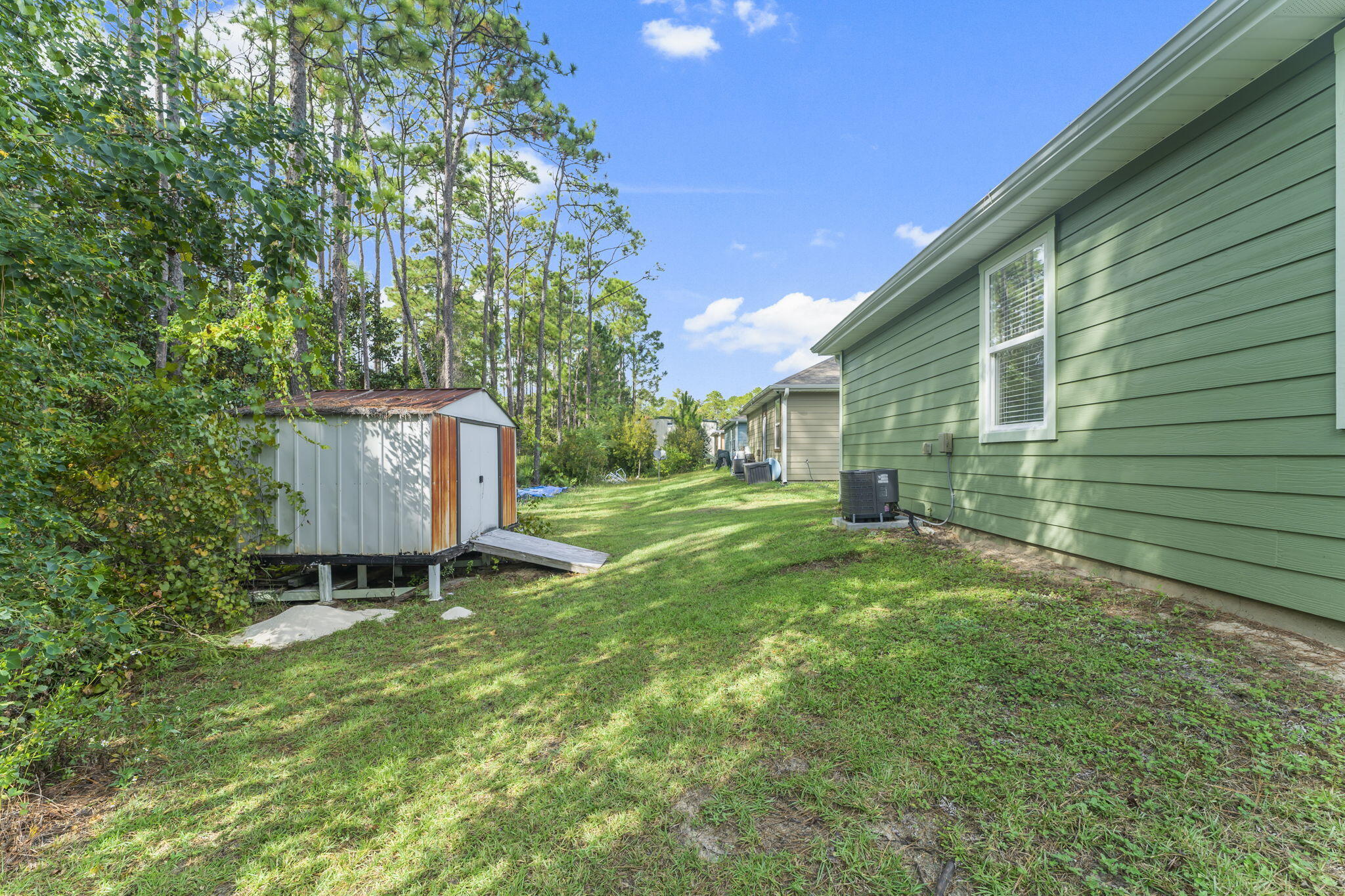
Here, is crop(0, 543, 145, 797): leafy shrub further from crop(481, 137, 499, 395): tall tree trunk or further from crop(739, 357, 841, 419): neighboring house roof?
crop(481, 137, 499, 395): tall tree trunk

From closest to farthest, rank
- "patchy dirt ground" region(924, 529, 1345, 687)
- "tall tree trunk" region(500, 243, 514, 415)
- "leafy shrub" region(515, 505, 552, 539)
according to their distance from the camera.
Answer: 1. "patchy dirt ground" region(924, 529, 1345, 687)
2. "leafy shrub" region(515, 505, 552, 539)
3. "tall tree trunk" region(500, 243, 514, 415)

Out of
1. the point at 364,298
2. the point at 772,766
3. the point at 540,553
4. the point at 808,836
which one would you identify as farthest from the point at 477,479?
the point at 364,298

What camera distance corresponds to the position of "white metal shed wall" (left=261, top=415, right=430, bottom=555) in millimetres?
5125

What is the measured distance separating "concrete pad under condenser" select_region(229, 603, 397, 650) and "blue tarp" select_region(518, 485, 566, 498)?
9.37m

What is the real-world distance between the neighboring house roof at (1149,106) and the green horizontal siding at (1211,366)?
115 millimetres

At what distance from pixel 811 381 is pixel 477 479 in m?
10.4

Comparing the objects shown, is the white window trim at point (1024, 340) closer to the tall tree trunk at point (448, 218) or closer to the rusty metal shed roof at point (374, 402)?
the rusty metal shed roof at point (374, 402)

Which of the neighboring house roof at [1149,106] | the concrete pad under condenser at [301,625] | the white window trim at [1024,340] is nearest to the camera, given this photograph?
the neighboring house roof at [1149,106]

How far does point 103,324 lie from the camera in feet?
8.77

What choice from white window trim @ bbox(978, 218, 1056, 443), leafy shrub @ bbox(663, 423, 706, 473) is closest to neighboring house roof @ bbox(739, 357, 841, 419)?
leafy shrub @ bbox(663, 423, 706, 473)

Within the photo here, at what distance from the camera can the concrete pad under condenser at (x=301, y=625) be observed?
13.5ft

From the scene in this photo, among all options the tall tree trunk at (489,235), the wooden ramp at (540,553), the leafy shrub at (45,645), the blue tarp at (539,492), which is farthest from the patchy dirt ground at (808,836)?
the tall tree trunk at (489,235)

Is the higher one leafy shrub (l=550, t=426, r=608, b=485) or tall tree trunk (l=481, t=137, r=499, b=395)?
tall tree trunk (l=481, t=137, r=499, b=395)

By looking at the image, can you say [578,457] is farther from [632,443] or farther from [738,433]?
[738,433]
